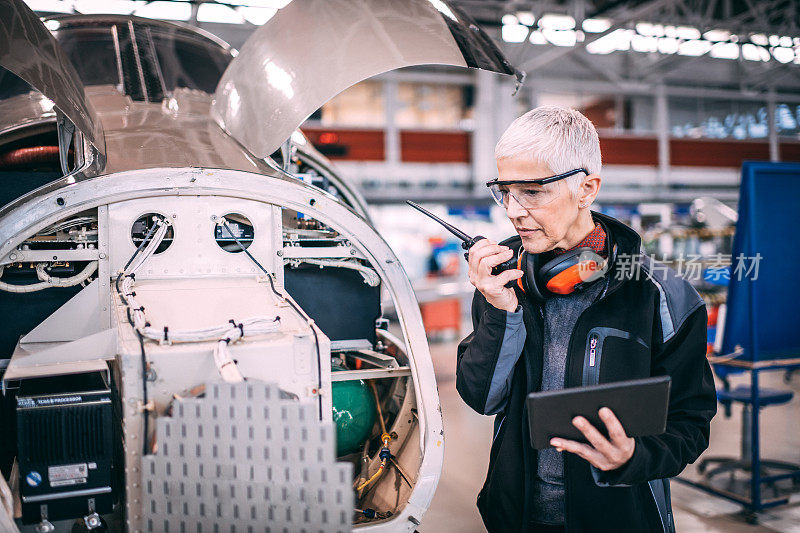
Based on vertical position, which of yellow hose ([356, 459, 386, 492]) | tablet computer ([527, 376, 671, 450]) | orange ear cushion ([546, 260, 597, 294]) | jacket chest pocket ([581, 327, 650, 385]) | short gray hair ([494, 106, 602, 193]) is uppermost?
short gray hair ([494, 106, 602, 193])

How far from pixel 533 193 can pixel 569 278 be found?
0.27 meters

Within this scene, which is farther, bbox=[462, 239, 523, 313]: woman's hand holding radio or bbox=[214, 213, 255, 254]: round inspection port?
bbox=[214, 213, 255, 254]: round inspection port

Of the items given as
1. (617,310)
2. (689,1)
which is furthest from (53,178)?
(689,1)

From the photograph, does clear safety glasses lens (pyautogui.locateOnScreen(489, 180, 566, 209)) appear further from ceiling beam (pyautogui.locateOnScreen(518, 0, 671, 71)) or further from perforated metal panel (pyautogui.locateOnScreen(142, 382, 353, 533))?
ceiling beam (pyautogui.locateOnScreen(518, 0, 671, 71))

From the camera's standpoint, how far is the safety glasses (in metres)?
1.73

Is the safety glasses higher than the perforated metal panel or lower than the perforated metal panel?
higher

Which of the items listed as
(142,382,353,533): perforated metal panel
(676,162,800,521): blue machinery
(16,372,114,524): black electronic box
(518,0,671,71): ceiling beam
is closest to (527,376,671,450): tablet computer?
(142,382,353,533): perforated metal panel

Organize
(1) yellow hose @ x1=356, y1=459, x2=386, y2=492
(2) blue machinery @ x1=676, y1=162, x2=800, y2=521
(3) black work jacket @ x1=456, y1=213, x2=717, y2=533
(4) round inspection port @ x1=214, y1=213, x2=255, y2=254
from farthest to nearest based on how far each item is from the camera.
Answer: (2) blue machinery @ x1=676, y1=162, x2=800, y2=521 < (1) yellow hose @ x1=356, y1=459, x2=386, y2=492 < (4) round inspection port @ x1=214, y1=213, x2=255, y2=254 < (3) black work jacket @ x1=456, y1=213, x2=717, y2=533

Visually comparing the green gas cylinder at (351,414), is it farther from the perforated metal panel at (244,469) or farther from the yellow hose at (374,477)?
the perforated metal panel at (244,469)

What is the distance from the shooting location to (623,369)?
179cm

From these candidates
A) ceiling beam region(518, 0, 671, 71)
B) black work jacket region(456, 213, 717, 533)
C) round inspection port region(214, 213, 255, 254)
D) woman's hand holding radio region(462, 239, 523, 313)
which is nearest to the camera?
woman's hand holding radio region(462, 239, 523, 313)

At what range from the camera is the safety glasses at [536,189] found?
5.67 ft

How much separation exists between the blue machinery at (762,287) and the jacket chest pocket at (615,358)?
3333mm

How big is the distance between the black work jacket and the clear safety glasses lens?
28cm
